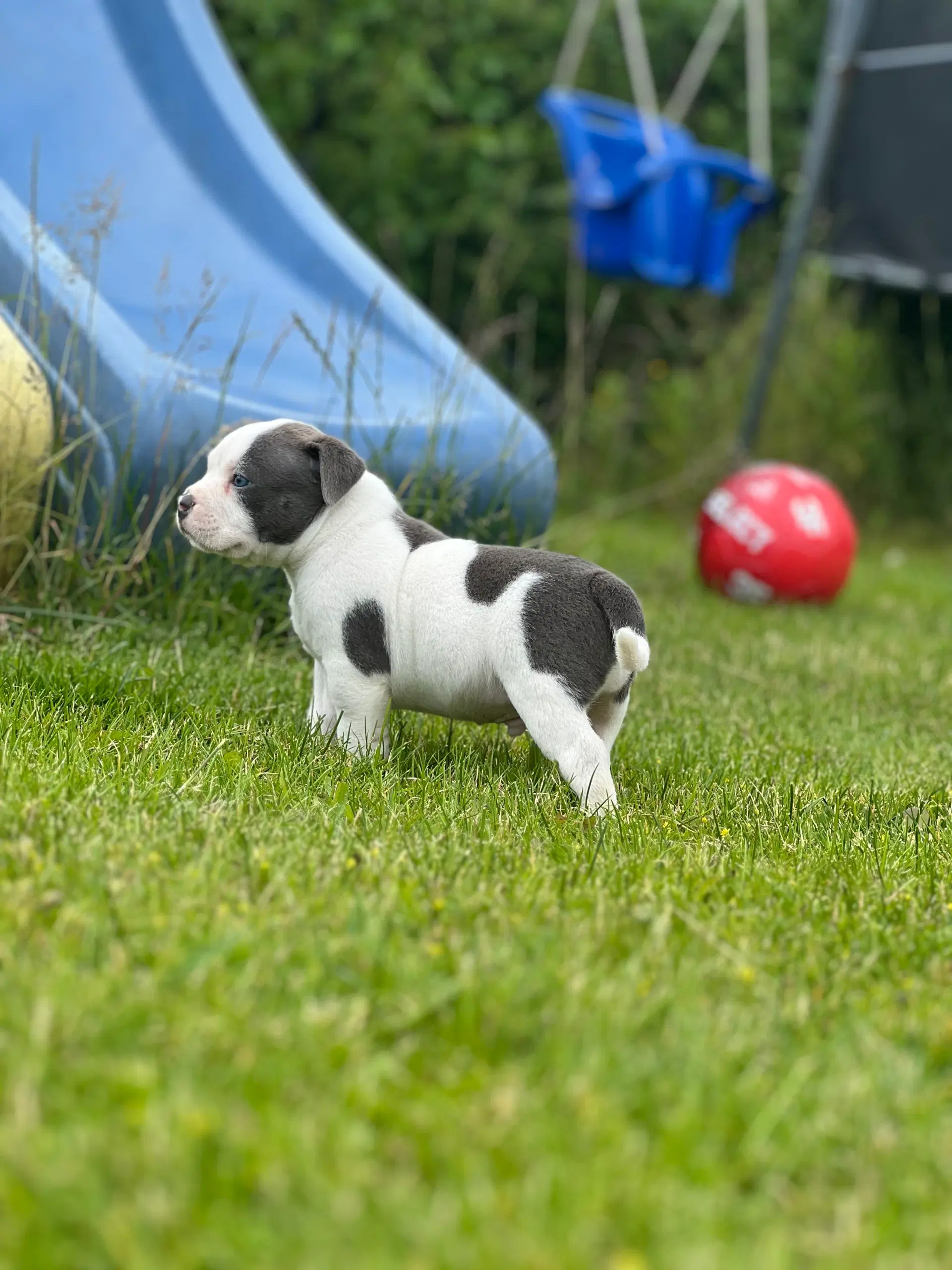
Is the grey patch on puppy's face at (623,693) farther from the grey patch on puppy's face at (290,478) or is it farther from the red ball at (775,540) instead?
the red ball at (775,540)

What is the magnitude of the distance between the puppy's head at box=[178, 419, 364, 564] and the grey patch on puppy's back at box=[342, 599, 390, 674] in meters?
0.21

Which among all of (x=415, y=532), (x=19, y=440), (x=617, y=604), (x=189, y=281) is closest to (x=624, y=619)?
(x=617, y=604)

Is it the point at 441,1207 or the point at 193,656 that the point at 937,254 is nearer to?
the point at 193,656

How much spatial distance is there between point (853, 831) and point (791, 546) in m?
3.22

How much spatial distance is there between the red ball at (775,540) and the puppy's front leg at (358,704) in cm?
322

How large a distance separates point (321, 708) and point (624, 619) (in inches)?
27.3

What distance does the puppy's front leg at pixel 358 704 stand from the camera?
2.80m

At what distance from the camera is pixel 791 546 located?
18.9 ft

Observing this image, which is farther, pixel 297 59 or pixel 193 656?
pixel 297 59

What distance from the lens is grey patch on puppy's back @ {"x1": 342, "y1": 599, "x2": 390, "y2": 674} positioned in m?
2.78

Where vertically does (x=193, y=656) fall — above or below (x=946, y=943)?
below

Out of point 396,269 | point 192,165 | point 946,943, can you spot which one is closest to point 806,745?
point 946,943

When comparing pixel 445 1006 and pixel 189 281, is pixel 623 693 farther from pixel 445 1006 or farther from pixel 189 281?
pixel 189 281

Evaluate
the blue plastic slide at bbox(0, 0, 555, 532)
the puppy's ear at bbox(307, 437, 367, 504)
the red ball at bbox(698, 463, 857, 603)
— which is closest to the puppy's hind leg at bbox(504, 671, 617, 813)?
the puppy's ear at bbox(307, 437, 367, 504)
